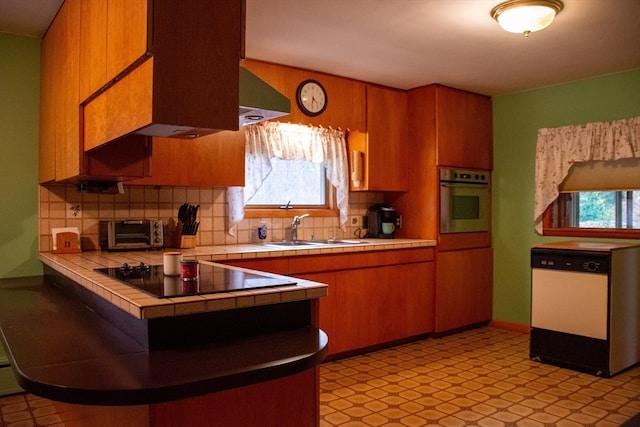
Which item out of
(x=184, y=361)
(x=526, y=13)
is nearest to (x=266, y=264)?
(x=184, y=361)

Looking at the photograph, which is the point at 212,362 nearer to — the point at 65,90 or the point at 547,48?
the point at 65,90

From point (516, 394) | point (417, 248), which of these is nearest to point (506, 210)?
point (417, 248)

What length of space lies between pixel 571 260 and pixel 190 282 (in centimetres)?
295

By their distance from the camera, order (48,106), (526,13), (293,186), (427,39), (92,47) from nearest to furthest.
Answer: (92,47)
(526,13)
(48,106)
(427,39)
(293,186)

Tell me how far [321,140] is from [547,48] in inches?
74.6

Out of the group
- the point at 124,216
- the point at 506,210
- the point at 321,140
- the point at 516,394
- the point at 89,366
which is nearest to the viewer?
the point at 89,366

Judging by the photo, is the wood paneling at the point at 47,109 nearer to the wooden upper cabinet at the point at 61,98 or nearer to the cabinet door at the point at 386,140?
the wooden upper cabinet at the point at 61,98

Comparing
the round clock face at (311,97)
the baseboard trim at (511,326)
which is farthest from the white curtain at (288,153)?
the baseboard trim at (511,326)

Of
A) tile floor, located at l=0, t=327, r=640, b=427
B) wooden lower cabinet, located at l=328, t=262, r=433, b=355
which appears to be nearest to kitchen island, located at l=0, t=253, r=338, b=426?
tile floor, located at l=0, t=327, r=640, b=427

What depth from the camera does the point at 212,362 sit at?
4.95 ft

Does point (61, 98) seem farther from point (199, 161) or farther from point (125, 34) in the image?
point (125, 34)

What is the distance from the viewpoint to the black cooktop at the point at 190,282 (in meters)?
1.77

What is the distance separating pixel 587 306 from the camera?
142 inches

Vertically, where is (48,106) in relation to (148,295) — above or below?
above
